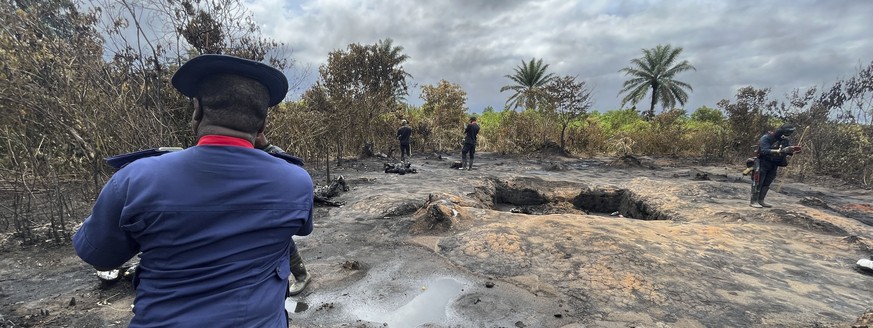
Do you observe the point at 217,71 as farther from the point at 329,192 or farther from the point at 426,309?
the point at 329,192

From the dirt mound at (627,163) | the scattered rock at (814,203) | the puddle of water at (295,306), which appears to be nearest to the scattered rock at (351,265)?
the puddle of water at (295,306)

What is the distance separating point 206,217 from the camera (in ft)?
3.60

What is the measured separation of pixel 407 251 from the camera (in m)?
4.70

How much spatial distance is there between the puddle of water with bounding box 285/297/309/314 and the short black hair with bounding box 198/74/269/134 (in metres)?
2.41

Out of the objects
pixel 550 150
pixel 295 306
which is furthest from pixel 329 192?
pixel 550 150

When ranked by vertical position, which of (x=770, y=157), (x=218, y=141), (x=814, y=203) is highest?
(x=218, y=141)

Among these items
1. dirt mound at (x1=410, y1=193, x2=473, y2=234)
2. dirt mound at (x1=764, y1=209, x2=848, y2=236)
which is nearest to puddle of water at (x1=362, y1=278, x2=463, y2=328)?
dirt mound at (x1=410, y1=193, x2=473, y2=234)

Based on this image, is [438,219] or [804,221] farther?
[804,221]

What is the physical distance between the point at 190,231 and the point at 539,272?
11.4 feet

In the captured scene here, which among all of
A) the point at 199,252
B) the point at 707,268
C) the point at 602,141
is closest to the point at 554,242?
the point at 707,268

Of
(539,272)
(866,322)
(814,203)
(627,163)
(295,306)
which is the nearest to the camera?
(866,322)

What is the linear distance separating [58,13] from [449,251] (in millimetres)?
5121

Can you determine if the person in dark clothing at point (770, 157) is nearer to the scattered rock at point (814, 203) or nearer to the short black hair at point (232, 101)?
the scattered rock at point (814, 203)

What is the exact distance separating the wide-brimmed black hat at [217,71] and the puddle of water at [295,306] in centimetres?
240
